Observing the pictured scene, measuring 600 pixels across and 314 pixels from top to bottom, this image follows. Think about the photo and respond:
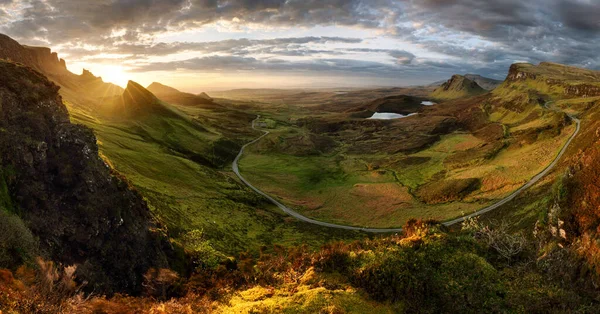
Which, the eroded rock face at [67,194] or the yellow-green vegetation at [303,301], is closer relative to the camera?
the yellow-green vegetation at [303,301]

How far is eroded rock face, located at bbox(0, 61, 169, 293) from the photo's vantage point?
31.9 m

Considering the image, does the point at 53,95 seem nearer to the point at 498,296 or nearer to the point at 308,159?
the point at 498,296

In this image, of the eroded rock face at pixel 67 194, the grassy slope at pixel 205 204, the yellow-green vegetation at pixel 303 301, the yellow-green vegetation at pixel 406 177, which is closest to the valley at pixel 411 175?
the yellow-green vegetation at pixel 406 177

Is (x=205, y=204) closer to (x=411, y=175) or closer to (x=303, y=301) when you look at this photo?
(x=303, y=301)

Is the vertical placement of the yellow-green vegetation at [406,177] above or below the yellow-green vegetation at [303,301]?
below

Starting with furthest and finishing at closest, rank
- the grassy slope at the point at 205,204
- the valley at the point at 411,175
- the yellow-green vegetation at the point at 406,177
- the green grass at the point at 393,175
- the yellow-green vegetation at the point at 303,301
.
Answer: the yellow-green vegetation at the point at 406,177
the valley at the point at 411,175
the green grass at the point at 393,175
the grassy slope at the point at 205,204
the yellow-green vegetation at the point at 303,301

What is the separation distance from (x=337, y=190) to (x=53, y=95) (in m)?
104

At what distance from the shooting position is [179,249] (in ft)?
152

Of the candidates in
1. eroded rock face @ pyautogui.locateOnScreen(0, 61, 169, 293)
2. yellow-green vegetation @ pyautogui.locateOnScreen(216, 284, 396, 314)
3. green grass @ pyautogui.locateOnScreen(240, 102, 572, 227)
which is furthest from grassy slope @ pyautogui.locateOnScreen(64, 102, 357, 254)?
yellow-green vegetation @ pyautogui.locateOnScreen(216, 284, 396, 314)

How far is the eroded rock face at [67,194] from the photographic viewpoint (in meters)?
31.9

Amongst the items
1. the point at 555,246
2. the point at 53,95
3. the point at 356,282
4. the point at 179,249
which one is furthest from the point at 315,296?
the point at 53,95

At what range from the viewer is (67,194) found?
36.7m

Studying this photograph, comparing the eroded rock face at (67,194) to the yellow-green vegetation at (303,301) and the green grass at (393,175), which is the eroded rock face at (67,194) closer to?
the yellow-green vegetation at (303,301)

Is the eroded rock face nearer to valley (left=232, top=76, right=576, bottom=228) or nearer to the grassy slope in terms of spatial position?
the grassy slope
